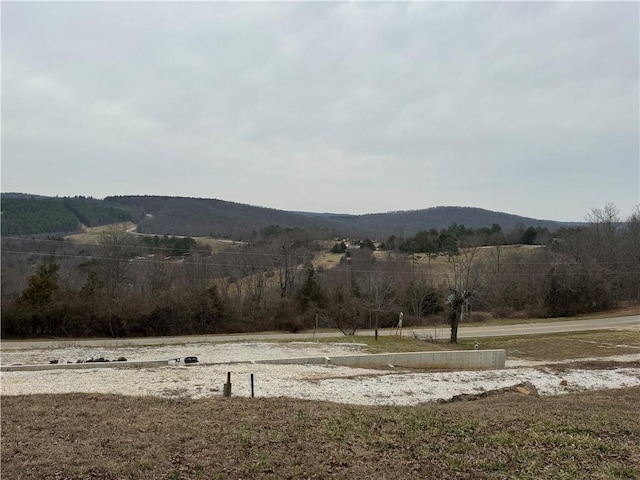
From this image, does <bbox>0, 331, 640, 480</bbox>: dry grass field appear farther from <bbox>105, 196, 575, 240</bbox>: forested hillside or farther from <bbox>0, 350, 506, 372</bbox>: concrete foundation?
→ <bbox>105, 196, 575, 240</bbox>: forested hillside

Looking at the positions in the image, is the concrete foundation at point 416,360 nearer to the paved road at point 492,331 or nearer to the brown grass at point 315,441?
the brown grass at point 315,441

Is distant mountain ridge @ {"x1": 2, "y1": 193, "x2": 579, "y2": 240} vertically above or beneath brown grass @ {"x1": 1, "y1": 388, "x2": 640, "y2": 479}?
above

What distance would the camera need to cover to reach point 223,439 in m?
6.81

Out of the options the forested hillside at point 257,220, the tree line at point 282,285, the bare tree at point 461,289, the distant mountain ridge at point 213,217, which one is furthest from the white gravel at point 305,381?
the distant mountain ridge at point 213,217

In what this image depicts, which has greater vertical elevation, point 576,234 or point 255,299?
point 576,234

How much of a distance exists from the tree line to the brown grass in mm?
19110

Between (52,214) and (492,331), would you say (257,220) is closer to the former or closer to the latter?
(52,214)

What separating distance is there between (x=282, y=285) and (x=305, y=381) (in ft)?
125

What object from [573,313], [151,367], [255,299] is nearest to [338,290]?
[255,299]

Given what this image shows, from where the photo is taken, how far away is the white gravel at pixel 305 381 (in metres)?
11.7

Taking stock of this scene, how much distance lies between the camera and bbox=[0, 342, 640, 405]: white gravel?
11727mm

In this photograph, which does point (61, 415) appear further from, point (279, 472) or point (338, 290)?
point (338, 290)

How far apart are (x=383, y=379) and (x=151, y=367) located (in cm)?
800

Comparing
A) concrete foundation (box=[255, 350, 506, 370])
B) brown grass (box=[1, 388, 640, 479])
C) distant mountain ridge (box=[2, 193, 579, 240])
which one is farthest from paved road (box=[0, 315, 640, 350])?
distant mountain ridge (box=[2, 193, 579, 240])
